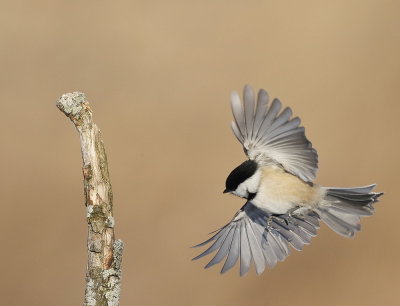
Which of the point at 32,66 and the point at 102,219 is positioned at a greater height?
the point at 32,66

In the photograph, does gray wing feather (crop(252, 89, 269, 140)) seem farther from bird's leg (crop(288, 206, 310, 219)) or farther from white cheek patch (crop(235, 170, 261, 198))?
bird's leg (crop(288, 206, 310, 219))

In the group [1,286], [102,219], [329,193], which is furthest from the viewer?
[1,286]

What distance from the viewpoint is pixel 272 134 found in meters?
1.49

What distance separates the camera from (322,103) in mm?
2555

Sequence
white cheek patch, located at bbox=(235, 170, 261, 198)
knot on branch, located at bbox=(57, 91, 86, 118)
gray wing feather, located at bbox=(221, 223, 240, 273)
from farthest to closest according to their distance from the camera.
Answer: gray wing feather, located at bbox=(221, 223, 240, 273)
white cheek patch, located at bbox=(235, 170, 261, 198)
knot on branch, located at bbox=(57, 91, 86, 118)

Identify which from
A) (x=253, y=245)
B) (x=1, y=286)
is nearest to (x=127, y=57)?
(x=1, y=286)

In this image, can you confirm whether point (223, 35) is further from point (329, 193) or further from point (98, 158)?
point (98, 158)

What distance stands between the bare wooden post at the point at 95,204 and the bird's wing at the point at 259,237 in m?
0.49

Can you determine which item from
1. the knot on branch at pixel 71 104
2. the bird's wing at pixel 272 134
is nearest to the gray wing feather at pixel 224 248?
the bird's wing at pixel 272 134

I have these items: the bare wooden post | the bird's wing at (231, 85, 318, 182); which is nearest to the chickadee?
the bird's wing at (231, 85, 318, 182)

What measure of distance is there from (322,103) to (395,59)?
32 centimetres

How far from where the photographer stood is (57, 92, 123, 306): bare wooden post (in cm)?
119

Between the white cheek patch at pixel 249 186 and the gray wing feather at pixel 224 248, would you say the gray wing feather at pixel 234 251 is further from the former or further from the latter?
the white cheek patch at pixel 249 186

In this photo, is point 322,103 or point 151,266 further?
point 322,103
